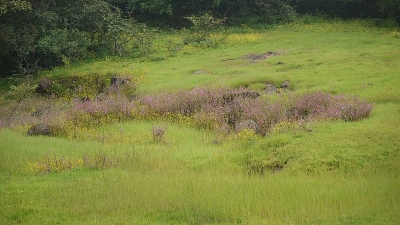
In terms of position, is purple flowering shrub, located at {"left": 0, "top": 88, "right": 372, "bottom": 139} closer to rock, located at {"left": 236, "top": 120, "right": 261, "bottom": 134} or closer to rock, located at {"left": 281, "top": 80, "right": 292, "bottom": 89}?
rock, located at {"left": 236, "top": 120, "right": 261, "bottom": 134}

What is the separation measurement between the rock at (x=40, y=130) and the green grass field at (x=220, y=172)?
374mm

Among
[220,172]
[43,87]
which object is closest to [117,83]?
[43,87]

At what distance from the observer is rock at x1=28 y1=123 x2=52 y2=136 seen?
1420 centimetres

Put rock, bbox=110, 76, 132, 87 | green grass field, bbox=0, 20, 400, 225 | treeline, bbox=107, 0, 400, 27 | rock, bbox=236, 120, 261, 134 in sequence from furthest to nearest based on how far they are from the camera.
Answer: treeline, bbox=107, 0, 400, 27
rock, bbox=110, 76, 132, 87
rock, bbox=236, 120, 261, 134
green grass field, bbox=0, 20, 400, 225

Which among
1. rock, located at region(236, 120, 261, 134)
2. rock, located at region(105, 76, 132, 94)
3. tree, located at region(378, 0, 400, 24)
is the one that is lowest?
rock, located at region(105, 76, 132, 94)

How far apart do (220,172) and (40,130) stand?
24.8 feet

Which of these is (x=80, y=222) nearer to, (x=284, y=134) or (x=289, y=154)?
(x=289, y=154)

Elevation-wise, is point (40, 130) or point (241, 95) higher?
point (241, 95)

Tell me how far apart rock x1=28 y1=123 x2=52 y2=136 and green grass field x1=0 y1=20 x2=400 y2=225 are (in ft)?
1.23

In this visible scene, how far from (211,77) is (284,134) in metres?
10.3

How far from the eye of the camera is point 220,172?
952 centimetres

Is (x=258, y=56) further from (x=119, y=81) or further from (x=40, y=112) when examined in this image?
(x=40, y=112)

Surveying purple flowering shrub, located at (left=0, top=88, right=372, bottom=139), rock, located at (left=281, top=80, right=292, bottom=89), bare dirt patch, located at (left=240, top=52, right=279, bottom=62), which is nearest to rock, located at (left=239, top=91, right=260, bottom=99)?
purple flowering shrub, located at (left=0, top=88, right=372, bottom=139)

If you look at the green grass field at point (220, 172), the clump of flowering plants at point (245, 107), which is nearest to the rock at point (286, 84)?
the green grass field at point (220, 172)
